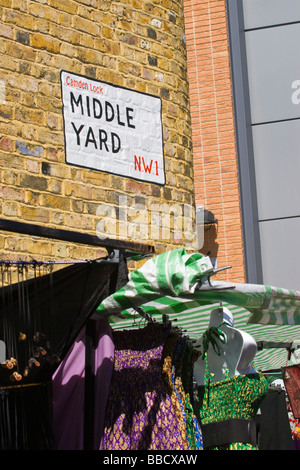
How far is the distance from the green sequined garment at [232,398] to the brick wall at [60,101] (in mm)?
1785

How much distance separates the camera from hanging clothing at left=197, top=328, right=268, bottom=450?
15.5 feet

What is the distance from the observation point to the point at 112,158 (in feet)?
22.1

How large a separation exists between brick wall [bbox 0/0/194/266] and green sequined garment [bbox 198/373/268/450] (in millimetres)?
1785

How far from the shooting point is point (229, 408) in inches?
189

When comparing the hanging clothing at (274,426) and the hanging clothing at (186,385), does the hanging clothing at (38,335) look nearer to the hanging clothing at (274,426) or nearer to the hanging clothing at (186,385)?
the hanging clothing at (186,385)

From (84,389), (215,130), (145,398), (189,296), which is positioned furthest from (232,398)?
(215,130)

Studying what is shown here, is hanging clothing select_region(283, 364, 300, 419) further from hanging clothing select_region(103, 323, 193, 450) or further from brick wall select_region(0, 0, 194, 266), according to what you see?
hanging clothing select_region(103, 323, 193, 450)

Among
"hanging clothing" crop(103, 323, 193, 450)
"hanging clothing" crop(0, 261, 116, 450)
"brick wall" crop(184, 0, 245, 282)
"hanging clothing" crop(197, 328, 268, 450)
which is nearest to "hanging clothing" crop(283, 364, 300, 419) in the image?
"hanging clothing" crop(197, 328, 268, 450)

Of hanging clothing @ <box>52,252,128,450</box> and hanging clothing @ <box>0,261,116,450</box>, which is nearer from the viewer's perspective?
hanging clothing @ <box>0,261,116,450</box>

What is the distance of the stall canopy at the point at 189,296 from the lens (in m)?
3.77

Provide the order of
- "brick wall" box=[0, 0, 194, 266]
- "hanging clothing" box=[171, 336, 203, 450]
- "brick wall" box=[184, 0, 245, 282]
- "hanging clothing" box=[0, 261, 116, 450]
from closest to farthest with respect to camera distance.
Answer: "hanging clothing" box=[0, 261, 116, 450], "hanging clothing" box=[171, 336, 203, 450], "brick wall" box=[0, 0, 194, 266], "brick wall" box=[184, 0, 245, 282]

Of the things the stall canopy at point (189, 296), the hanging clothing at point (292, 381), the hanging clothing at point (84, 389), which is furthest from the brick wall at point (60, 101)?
the hanging clothing at point (84, 389)

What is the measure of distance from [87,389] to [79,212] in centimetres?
239

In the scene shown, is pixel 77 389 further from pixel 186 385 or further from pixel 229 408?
pixel 229 408
